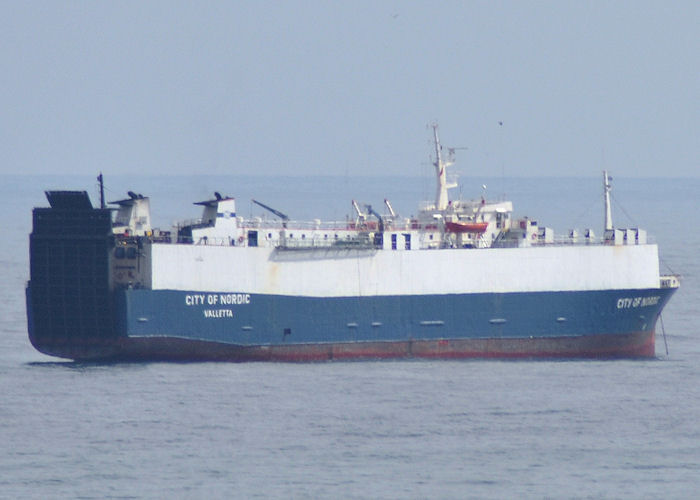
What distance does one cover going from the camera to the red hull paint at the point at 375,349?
5656 centimetres

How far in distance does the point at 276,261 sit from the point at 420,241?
22.0 ft

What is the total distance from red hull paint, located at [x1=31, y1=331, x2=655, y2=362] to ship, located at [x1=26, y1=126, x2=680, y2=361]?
48 millimetres

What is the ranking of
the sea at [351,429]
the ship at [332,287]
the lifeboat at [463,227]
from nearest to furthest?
the sea at [351,429] → the ship at [332,287] → the lifeboat at [463,227]

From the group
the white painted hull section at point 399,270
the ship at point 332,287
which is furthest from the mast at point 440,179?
the white painted hull section at point 399,270

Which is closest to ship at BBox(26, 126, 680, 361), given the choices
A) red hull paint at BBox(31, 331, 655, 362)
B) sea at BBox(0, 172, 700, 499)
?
red hull paint at BBox(31, 331, 655, 362)

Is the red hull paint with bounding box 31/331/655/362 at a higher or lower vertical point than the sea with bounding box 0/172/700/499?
higher

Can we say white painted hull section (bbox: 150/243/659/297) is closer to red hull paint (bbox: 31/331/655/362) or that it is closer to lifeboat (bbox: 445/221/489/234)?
red hull paint (bbox: 31/331/655/362)

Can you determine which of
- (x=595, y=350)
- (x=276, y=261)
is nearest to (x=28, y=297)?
(x=276, y=261)

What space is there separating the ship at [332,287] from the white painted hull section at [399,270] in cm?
5

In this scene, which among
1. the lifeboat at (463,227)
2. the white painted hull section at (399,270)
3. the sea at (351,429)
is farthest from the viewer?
the lifeboat at (463,227)

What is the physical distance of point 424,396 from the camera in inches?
2023

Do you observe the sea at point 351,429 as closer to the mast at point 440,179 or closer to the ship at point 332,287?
the ship at point 332,287

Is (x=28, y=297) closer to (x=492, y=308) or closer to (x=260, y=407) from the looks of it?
(x=260, y=407)

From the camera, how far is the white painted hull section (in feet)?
188
